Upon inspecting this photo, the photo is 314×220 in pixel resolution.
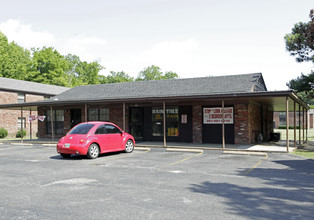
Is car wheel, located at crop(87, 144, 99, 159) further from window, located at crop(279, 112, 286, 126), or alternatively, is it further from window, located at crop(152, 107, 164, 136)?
window, located at crop(279, 112, 286, 126)

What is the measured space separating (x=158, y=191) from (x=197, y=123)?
41.5 ft

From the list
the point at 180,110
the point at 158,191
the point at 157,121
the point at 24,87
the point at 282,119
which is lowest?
the point at 158,191

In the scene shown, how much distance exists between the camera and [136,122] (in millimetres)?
20953

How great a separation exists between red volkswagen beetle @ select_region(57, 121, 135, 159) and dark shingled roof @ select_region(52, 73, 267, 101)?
4.39 metres

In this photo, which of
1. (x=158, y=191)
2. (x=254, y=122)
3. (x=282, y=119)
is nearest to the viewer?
(x=158, y=191)

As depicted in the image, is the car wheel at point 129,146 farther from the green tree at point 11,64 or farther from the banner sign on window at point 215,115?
the green tree at point 11,64

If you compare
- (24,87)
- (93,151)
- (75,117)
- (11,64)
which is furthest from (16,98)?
(93,151)

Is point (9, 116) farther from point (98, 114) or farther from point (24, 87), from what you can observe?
point (98, 114)

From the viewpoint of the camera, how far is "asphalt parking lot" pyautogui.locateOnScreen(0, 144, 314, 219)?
15.9 ft

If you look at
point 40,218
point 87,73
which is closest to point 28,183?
point 40,218

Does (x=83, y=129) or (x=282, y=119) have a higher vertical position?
(x=83, y=129)

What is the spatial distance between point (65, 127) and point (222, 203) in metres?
20.2

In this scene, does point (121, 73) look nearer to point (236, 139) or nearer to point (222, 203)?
point (236, 139)

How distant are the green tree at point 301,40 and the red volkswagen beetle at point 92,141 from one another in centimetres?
1676
